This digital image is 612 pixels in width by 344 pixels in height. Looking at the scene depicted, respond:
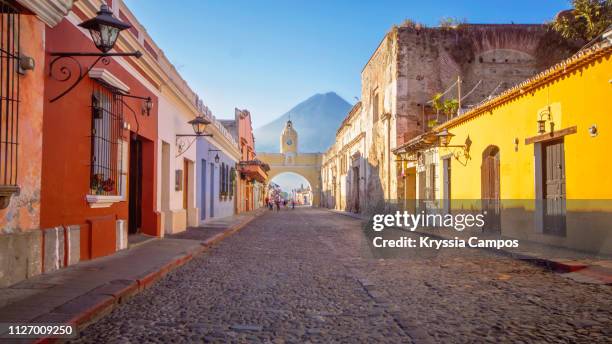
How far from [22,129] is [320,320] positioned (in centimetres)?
379

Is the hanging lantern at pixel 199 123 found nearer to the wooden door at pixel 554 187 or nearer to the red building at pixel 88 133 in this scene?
the red building at pixel 88 133

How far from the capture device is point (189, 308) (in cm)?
488

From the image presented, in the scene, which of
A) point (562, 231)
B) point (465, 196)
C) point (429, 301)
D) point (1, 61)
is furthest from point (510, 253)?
point (1, 61)

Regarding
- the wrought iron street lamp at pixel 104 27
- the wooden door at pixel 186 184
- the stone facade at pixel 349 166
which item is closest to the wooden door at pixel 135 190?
the wooden door at pixel 186 184

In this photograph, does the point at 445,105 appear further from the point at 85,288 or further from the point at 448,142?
the point at 85,288

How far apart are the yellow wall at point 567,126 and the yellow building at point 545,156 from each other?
0.7 inches

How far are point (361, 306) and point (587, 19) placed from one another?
1591 cm

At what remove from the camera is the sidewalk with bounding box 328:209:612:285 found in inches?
268

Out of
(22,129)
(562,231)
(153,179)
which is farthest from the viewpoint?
(153,179)

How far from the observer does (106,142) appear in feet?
27.5

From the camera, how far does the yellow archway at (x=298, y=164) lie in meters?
62.6

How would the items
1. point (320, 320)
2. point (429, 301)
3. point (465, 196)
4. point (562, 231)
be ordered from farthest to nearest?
point (465, 196) < point (562, 231) < point (429, 301) < point (320, 320)

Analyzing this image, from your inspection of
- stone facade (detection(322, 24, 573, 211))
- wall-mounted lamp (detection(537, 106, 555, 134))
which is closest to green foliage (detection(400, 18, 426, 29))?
stone facade (detection(322, 24, 573, 211))

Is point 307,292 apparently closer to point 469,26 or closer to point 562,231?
point 562,231
